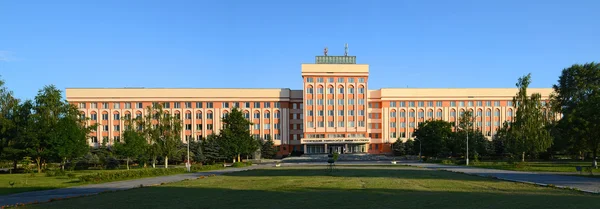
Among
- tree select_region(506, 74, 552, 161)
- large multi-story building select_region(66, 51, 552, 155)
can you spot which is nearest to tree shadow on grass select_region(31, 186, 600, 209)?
tree select_region(506, 74, 552, 161)

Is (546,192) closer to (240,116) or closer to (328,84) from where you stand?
(240,116)

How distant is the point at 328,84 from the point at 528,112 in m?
54.2

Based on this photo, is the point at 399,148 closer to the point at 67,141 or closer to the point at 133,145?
the point at 133,145

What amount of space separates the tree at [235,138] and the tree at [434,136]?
28.2 meters

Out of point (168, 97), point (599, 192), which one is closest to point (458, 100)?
point (168, 97)

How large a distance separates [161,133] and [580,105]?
49.0 m

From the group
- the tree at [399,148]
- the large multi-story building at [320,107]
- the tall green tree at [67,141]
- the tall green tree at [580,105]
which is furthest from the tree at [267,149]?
the tall green tree at [580,105]

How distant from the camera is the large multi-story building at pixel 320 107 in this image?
329 feet

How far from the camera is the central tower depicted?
3942 inches

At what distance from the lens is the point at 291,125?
105 metres

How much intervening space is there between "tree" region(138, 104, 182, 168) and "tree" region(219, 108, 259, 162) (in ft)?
35.0

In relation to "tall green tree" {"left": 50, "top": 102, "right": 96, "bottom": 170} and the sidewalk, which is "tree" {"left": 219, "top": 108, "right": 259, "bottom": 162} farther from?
the sidewalk

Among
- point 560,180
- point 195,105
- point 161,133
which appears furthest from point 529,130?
point 195,105

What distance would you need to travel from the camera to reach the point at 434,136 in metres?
72.8
